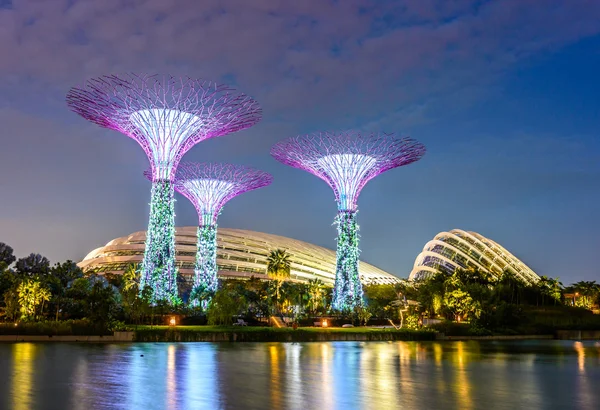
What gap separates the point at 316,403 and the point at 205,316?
3896 centimetres

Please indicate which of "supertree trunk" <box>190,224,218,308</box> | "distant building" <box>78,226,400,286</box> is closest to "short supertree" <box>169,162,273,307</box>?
"supertree trunk" <box>190,224,218,308</box>

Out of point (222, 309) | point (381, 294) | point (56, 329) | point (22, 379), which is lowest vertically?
point (22, 379)

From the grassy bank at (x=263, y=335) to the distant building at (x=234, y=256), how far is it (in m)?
63.1

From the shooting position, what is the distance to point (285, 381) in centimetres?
1733

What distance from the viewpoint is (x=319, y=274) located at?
114m

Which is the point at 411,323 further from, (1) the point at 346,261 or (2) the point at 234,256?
(2) the point at 234,256

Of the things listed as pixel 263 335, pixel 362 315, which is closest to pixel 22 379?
pixel 263 335

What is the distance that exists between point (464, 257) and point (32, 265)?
71.7 m

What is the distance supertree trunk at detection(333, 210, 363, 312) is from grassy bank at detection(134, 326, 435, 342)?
14354 millimetres

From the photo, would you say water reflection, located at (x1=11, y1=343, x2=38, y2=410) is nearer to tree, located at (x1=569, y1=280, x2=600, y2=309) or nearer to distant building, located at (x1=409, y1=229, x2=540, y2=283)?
tree, located at (x1=569, y1=280, x2=600, y2=309)

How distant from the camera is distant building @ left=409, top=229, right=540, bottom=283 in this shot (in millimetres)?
108938

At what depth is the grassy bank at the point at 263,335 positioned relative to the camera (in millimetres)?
36312

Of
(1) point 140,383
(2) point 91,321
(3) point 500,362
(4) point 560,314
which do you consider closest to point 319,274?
(4) point 560,314

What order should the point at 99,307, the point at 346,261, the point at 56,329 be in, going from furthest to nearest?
the point at 346,261
the point at 99,307
the point at 56,329
